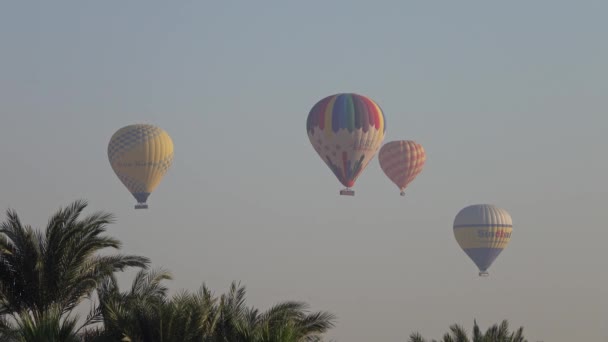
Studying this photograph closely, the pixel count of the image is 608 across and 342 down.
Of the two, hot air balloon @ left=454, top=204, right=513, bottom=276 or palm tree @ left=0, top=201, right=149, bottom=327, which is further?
hot air balloon @ left=454, top=204, right=513, bottom=276

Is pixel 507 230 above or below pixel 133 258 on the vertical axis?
above

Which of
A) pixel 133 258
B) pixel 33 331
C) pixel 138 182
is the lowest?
pixel 33 331

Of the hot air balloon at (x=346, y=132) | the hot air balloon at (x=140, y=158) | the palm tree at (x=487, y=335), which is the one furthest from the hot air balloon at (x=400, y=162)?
the palm tree at (x=487, y=335)

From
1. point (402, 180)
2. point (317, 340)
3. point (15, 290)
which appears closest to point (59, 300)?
point (15, 290)

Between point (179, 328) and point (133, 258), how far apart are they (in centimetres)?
384

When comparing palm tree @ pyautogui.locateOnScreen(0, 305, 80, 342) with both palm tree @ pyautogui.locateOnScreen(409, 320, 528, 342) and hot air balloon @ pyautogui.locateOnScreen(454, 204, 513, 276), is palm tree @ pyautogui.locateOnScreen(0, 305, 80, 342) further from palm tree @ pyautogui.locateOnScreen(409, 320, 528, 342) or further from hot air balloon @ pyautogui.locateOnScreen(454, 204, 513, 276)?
hot air balloon @ pyautogui.locateOnScreen(454, 204, 513, 276)

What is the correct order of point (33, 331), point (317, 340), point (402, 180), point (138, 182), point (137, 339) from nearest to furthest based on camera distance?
point (33, 331), point (137, 339), point (317, 340), point (138, 182), point (402, 180)

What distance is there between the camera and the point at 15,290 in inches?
1758

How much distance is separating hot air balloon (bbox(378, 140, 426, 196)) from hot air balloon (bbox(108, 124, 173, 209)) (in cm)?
2546

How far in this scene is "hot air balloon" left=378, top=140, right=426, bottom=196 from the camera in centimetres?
15238

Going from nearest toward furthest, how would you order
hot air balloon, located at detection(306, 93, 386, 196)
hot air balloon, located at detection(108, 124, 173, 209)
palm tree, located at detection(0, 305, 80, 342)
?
palm tree, located at detection(0, 305, 80, 342) → hot air balloon, located at detection(306, 93, 386, 196) → hot air balloon, located at detection(108, 124, 173, 209)

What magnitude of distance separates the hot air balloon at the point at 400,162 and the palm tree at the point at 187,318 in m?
105

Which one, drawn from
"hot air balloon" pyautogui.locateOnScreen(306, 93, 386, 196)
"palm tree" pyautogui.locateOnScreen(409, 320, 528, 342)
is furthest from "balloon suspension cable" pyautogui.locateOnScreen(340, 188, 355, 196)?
"palm tree" pyautogui.locateOnScreen(409, 320, 528, 342)

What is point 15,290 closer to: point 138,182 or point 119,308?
point 119,308
